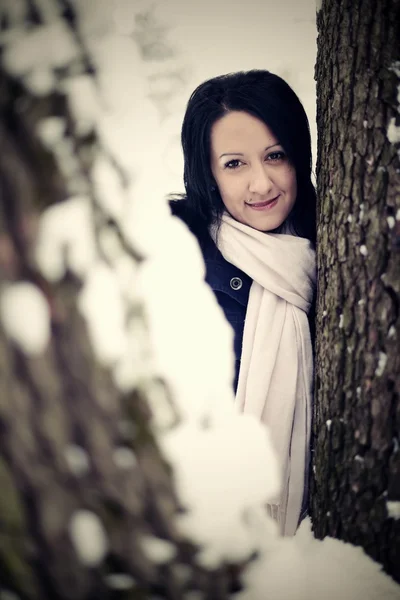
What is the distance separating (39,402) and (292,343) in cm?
99

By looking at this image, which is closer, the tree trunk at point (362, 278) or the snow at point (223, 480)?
the snow at point (223, 480)

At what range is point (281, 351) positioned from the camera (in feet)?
4.95

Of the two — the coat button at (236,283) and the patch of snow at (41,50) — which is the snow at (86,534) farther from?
the coat button at (236,283)

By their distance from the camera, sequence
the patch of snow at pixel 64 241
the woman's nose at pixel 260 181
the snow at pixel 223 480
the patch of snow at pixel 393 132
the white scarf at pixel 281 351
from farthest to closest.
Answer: the woman's nose at pixel 260 181
the white scarf at pixel 281 351
the patch of snow at pixel 393 132
the snow at pixel 223 480
the patch of snow at pixel 64 241

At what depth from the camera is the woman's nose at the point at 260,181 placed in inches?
62.2

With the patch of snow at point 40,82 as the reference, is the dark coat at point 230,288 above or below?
below

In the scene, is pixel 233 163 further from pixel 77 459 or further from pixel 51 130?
pixel 77 459

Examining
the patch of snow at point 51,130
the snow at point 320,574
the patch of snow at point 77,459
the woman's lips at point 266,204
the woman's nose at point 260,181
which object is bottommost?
the snow at point 320,574

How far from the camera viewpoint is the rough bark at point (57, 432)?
0.68 m

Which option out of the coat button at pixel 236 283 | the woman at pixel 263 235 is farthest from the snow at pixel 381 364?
the coat button at pixel 236 283

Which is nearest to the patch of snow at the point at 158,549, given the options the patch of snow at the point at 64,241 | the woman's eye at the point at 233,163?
the patch of snow at the point at 64,241

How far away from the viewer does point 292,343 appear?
4.88 feet

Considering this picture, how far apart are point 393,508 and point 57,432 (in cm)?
→ 85

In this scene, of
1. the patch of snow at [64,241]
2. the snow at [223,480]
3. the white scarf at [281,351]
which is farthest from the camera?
the white scarf at [281,351]
